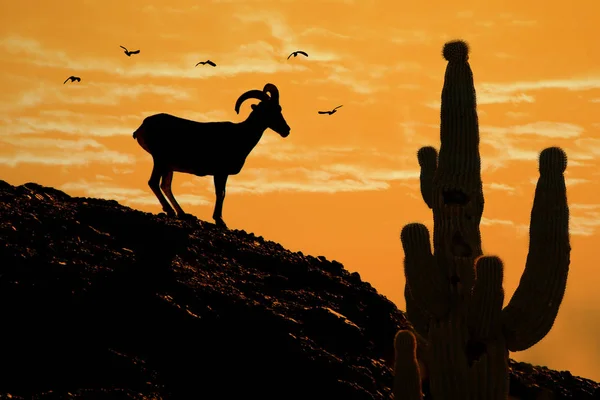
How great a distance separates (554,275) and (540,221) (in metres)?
0.72

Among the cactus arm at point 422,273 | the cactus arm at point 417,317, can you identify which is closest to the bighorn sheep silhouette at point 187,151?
the cactus arm at point 417,317

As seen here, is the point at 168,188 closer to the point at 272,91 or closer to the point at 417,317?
the point at 272,91

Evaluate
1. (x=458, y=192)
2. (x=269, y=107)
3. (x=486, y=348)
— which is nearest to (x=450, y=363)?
(x=486, y=348)

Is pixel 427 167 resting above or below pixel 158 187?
below

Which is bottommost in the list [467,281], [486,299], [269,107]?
[486,299]

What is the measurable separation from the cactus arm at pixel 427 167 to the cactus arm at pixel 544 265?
1.90m

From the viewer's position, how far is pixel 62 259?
18.2 m

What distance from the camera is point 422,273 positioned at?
13.0m

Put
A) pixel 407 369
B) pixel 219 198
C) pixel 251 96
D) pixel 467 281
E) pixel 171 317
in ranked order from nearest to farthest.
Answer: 1. pixel 407 369
2. pixel 467 281
3. pixel 171 317
4. pixel 219 198
5. pixel 251 96

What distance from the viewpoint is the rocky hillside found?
53.3ft

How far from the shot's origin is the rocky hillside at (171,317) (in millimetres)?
→ 16250

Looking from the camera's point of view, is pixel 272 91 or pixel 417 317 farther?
pixel 272 91

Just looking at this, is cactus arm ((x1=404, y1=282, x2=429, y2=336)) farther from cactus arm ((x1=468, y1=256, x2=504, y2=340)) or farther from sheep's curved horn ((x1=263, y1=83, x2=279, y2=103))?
sheep's curved horn ((x1=263, y1=83, x2=279, y2=103))

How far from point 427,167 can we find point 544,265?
2950 millimetres
